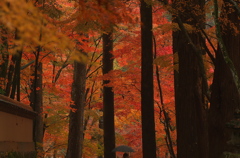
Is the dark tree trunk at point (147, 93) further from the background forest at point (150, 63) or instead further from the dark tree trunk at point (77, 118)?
the dark tree trunk at point (77, 118)

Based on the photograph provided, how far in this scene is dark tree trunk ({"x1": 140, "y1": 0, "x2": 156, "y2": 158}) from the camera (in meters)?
12.0

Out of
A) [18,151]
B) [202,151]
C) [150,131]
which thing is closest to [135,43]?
[150,131]

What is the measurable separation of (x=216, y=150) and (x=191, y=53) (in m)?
3.09

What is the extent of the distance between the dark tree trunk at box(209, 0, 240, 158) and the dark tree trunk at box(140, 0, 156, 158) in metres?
4.32

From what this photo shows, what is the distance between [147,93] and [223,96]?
4685 millimetres

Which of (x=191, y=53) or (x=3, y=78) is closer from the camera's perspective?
(x=191, y=53)

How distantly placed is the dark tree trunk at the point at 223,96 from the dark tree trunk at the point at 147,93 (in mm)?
4323

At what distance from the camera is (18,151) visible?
7.81 m

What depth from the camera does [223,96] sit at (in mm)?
7488

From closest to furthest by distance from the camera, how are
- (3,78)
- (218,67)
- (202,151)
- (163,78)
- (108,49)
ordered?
(218,67)
(202,151)
(3,78)
(108,49)
(163,78)

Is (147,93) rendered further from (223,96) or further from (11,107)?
(11,107)

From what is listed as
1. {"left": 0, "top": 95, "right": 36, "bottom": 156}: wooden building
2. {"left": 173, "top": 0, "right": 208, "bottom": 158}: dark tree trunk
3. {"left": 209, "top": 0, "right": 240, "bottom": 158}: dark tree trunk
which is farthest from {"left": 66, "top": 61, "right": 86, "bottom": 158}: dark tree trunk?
{"left": 209, "top": 0, "right": 240, "bottom": 158}: dark tree trunk

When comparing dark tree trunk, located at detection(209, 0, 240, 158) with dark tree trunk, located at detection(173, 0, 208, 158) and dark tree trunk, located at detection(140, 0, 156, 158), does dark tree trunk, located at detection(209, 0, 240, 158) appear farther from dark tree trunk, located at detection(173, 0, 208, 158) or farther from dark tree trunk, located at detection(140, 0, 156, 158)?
dark tree trunk, located at detection(140, 0, 156, 158)

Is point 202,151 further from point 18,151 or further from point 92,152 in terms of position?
point 92,152
